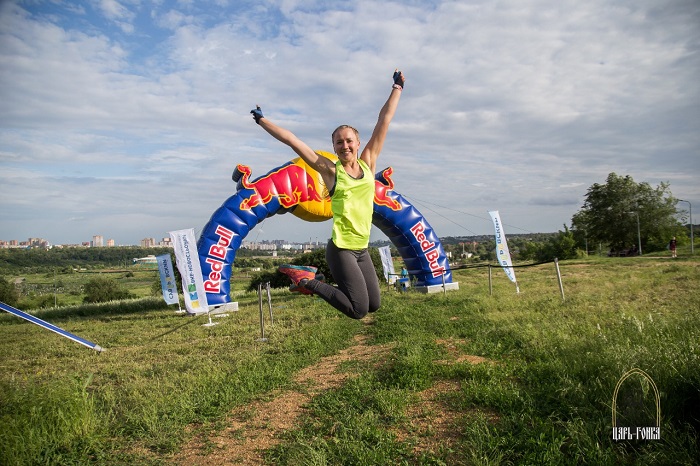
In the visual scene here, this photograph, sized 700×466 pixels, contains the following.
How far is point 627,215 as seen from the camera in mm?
38938

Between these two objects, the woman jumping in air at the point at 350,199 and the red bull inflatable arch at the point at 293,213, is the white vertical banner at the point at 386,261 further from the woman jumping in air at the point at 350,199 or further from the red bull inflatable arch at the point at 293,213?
the woman jumping in air at the point at 350,199

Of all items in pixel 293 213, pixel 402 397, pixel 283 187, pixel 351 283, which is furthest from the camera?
pixel 293 213

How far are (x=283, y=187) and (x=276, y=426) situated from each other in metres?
9.71

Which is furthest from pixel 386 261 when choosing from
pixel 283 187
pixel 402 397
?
pixel 402 397

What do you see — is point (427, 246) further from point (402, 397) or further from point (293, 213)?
point (402, 397)

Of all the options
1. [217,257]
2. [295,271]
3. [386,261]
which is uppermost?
[217,257]

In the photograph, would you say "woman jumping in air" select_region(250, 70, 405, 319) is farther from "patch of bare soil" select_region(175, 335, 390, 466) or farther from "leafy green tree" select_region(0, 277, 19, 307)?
"leafy green tree" select_region(0, 277, 19, 307)

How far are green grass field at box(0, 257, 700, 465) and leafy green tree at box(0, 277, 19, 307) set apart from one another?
79.6ft

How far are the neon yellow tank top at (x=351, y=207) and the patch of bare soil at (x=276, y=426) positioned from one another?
1728 millimetres

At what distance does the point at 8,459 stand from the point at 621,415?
15.5ft

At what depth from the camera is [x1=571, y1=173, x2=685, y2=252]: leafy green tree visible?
37.9 m

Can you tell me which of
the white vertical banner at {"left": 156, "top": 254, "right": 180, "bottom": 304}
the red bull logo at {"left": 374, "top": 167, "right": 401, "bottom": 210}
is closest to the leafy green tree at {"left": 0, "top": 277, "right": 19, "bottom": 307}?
the white vertical banner at {"left": 156, "top": 254, "right": 180, "bottom": 304}

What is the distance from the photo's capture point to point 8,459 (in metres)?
3.33

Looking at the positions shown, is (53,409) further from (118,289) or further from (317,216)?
(118,289)
